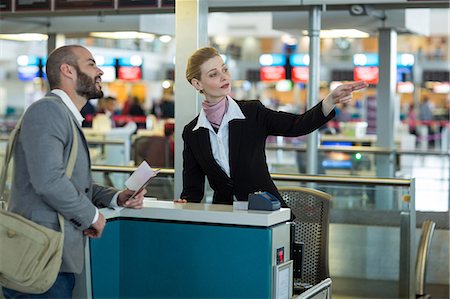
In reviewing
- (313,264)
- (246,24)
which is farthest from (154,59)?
(313,264)

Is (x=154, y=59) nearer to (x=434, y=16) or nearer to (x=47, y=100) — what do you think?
(x=434, y=16)

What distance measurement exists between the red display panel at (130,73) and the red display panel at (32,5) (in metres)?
16.6

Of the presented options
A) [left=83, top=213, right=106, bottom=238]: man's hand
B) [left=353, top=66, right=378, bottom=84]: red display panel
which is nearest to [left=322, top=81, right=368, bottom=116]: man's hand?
[left=83, top=213, right=106, bottom=238]: man's hand

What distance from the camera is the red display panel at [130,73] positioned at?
2406cm

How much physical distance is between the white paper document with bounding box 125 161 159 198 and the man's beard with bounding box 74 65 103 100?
44cm

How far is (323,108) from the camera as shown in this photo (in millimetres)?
4602

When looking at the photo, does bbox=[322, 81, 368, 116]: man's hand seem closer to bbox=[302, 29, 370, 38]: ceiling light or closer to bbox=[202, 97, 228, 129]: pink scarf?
bbox=[202, 97, 228, 129]: pink scarf

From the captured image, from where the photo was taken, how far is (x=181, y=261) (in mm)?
4309

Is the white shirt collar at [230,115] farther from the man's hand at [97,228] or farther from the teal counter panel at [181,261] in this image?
the man's hand at [97,228]

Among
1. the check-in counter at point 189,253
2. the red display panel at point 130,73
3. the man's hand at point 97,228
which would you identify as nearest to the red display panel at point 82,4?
the check-in counter at point 189,253

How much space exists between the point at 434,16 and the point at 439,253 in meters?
30.4

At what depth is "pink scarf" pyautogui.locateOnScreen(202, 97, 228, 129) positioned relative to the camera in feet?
15.9

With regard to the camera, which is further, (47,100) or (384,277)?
(384,277)

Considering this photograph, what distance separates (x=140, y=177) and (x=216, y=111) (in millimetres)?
829
